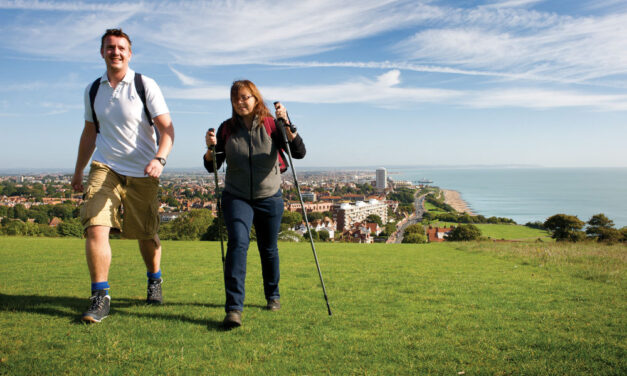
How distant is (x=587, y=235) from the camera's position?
3722 centimetres

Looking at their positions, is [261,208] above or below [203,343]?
above

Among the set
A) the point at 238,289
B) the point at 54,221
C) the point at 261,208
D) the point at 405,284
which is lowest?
the point at 54,221

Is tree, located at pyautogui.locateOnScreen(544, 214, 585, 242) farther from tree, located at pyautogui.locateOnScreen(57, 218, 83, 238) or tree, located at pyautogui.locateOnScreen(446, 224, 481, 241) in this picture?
tree, located at pyautogui.locateOnScreen(57, 218, 83, 238)

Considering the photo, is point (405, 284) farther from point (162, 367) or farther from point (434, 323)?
point (162, 367)

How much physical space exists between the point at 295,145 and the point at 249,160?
20.7 inches

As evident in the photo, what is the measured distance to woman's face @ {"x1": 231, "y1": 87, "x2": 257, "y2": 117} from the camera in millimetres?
3797

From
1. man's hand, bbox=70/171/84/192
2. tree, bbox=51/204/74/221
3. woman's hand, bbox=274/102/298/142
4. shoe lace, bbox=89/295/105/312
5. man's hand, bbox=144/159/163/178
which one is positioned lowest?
tree, bbox=51/204/74/221

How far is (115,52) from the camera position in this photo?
3.79 metres

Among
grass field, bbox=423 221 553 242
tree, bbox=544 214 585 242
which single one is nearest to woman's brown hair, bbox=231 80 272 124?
tree, bbox=544 214 585 242

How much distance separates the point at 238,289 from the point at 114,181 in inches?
61.3

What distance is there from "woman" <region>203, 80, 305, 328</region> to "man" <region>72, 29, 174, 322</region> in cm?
59

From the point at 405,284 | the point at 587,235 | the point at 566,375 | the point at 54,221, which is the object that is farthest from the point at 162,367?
the point at 54,221

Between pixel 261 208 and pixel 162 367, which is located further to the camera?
pixel 261 208

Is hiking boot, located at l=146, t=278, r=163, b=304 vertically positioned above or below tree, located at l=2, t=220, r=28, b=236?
above
